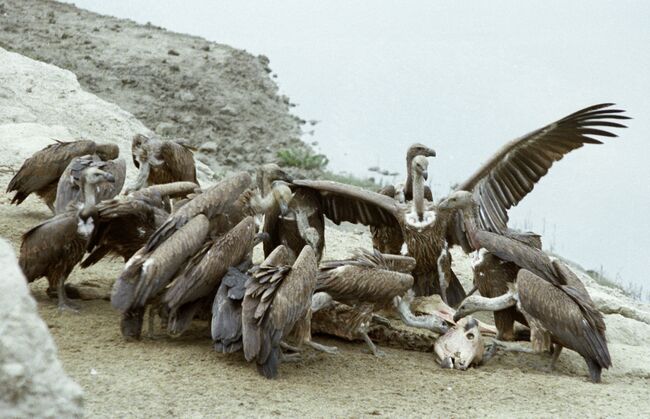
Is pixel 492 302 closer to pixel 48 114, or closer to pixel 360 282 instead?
pixel 360 282

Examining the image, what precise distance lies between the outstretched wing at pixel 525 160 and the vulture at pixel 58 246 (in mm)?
3505

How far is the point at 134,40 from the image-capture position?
20594 mm

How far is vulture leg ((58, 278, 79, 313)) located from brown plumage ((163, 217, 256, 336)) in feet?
3.10

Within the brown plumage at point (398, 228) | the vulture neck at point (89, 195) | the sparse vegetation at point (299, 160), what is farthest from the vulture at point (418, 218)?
the sparse vegetation at point (299, 160)

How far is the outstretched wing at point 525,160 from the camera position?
8508 millimetres

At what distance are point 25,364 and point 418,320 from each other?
451 centimetres

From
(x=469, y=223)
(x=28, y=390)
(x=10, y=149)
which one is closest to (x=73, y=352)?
(x=28, y=390)

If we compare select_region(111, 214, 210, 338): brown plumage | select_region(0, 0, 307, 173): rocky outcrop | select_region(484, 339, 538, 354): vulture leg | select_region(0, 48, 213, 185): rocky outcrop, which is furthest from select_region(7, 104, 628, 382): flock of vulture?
select_region(0, 0, 307, 173): rocky outcrop

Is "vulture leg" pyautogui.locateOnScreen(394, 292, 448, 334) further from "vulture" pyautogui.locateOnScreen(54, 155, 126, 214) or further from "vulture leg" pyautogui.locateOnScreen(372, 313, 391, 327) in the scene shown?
"vulture" pyautogui.locateOnScreen(54, 155, 126, 214)

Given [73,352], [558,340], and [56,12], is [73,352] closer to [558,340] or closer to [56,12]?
[558,340]

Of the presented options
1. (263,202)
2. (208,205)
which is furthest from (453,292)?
(208,205)

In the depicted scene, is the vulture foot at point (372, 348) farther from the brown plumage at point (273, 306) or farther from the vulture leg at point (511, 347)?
the vulture leg at point (511, 347)

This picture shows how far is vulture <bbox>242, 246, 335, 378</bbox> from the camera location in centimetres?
584

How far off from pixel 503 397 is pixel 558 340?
1.03 m
